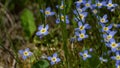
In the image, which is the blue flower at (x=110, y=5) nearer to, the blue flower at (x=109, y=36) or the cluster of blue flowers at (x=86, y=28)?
the cluster of blue flowers at (x=86, y=28)

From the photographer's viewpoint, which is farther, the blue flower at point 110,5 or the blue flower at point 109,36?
the blue flower at point 110,5

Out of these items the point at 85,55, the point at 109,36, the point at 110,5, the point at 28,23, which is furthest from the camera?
the point at 28,23

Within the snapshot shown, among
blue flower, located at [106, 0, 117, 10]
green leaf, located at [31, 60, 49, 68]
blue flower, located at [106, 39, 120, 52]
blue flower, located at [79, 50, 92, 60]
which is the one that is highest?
blue flower, located at [106, 0, 117, 10]

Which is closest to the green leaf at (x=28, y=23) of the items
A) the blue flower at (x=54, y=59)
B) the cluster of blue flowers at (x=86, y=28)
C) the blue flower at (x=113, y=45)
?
the cluster of blue flowers at (x=86, y=28)

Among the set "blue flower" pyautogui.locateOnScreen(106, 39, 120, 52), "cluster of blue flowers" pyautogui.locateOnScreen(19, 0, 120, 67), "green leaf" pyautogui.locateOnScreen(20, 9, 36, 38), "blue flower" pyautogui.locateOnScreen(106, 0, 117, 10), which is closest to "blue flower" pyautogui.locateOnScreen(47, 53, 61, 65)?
"cluster of blue flowers" pyautogui.locateOnScreen(19, 0, 120, 67)

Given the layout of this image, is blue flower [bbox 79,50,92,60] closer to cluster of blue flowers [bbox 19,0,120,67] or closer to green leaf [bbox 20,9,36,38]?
cluster of blue flowers [bbox 19,0,120,67]

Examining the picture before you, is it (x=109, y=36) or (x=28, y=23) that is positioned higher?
(x=28, y=23)

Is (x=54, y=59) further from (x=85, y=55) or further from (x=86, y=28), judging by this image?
(x=86, y=28)

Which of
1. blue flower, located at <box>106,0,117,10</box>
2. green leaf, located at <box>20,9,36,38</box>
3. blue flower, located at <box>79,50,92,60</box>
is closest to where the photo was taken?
blue flower, located at <box>79,50,92,60</box>

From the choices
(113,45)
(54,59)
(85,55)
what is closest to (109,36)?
(113,45)
